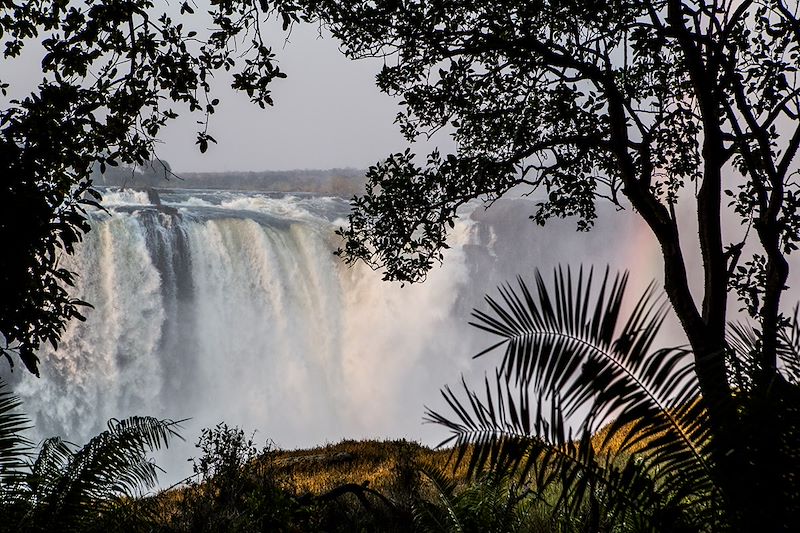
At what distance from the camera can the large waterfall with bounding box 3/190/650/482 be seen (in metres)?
20.1

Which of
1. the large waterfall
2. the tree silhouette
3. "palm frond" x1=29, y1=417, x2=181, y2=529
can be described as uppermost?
the tree silhouette

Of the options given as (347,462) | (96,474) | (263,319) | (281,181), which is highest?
(281,181)

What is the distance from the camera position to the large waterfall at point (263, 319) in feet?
65.8

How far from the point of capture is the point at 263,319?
22.5 m

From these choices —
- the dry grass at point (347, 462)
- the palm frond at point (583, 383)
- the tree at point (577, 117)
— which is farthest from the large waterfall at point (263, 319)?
the palm frond at point (583, 383)

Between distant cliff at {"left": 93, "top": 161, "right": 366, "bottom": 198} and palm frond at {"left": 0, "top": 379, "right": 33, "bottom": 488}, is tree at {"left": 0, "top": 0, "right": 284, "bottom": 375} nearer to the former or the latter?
palm frond at {"left": 0, "top": 379, "right": 33, "bottom": 488}

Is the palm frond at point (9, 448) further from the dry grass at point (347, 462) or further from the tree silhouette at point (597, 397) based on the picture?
the dry grass at point (347, 462)

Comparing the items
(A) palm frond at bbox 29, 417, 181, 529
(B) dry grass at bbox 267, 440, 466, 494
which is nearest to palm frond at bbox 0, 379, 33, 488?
(A) palm frond at bbox 29, 417, 181, 529

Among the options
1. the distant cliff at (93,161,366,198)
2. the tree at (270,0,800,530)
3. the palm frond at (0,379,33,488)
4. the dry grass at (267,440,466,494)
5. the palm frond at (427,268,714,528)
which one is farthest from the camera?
the distant cliff at (93,161,366,198)

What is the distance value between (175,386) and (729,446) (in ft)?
72.8

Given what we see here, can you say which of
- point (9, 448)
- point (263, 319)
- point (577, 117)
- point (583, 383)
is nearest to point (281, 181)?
point (263, 319)

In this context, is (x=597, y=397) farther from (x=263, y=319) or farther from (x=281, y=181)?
(x=281, y=181)

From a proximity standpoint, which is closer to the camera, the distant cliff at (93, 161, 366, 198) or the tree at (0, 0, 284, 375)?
the tree at (0, 0, 284, 375)

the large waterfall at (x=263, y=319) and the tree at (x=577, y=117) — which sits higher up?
the tree at (x=577, y=117)
